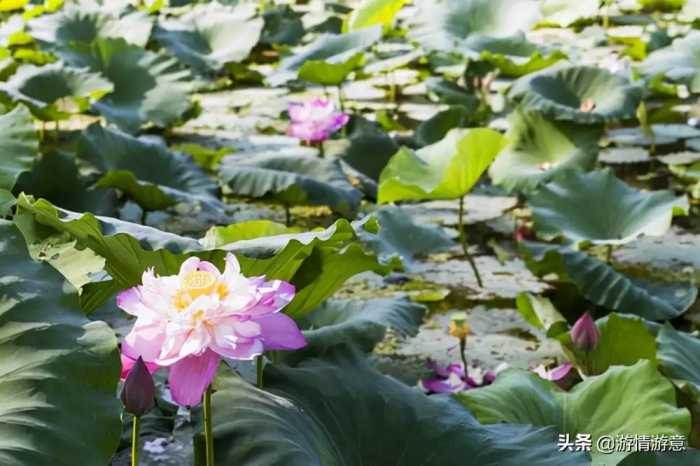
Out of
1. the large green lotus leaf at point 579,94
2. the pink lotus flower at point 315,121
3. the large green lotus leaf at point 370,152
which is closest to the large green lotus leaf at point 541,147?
the large green lotus leaf at point 579,94

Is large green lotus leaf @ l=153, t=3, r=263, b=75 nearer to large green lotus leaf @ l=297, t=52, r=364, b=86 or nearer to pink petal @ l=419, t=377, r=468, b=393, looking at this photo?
large green lotus leaf @ l=297, t=52, r=364, b=86

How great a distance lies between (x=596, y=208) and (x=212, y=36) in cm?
231

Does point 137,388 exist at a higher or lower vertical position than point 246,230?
higher

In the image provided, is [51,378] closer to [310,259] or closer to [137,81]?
[310,259]

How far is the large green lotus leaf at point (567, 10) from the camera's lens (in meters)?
4.32

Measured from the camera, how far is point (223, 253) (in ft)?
4.11

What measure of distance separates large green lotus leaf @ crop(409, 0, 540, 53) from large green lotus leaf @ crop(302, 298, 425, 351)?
71.5 inches

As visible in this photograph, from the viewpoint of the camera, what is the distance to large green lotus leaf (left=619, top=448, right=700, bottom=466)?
4.09 ft

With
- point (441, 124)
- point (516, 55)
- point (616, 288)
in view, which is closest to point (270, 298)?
point (616, 288)

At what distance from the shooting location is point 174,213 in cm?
300

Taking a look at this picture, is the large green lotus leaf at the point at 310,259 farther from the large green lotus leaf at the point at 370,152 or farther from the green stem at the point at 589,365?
the large green lotus leaf at the point at 370,152

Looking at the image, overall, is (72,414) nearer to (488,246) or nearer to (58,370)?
(58,370)

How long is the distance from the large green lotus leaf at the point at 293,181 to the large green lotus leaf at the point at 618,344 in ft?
3.13

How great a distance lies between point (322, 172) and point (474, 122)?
0.92 metres
